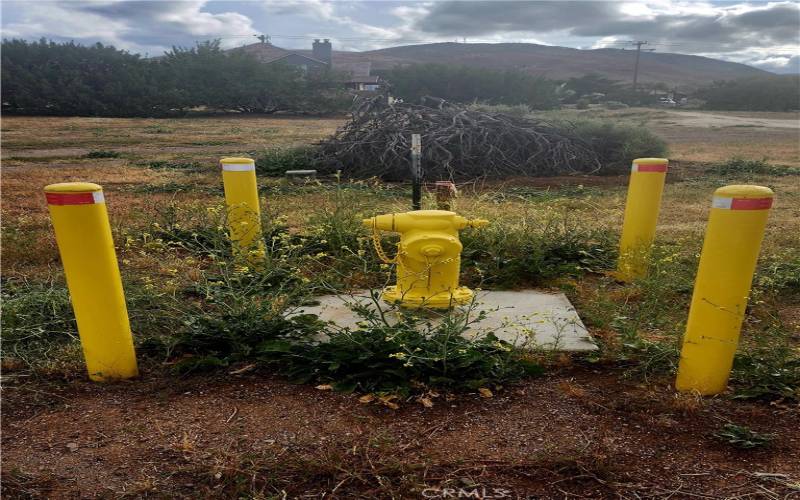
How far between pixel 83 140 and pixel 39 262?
1706 cm

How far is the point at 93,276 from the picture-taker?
274 centimetres

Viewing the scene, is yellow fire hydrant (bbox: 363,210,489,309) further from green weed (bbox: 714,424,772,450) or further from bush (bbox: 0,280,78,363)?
bush (bbox: 0,280,78,363)

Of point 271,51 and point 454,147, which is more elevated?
point 271,51

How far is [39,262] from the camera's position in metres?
5.12

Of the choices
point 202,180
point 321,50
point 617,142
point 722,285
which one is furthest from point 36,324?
point 321,50

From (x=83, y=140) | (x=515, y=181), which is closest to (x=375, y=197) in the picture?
(x=515, y=181)

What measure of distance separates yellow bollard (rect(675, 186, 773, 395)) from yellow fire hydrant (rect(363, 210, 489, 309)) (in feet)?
4.52

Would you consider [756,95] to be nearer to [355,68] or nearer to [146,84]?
[355,68]

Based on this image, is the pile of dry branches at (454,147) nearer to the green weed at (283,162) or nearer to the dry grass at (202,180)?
the green weed at (283,162)

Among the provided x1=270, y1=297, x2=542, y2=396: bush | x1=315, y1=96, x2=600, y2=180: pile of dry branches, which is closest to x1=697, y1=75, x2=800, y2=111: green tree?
x1=315, y1=96, x2=600, y2=180: pile of dry branches

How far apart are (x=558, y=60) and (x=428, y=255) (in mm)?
86121

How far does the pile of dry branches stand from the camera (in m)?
11.2

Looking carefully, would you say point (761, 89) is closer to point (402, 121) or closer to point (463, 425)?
→ point (402, 121)

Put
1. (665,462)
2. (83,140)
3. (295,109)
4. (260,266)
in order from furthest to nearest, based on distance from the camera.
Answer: (295,109)
(83,140)
(260,266)
(665,462)
